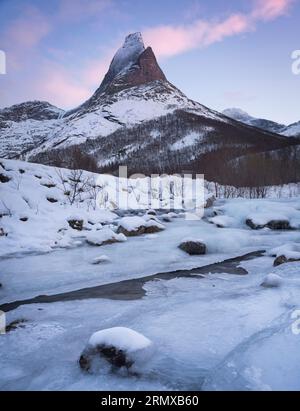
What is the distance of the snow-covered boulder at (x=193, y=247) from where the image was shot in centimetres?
737

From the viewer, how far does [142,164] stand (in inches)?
2549

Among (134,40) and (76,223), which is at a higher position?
(134,40)

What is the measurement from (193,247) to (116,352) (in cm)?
514

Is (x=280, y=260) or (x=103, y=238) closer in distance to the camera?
(x=280, y=260)

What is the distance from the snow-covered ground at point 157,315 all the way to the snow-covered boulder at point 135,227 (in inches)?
30.7

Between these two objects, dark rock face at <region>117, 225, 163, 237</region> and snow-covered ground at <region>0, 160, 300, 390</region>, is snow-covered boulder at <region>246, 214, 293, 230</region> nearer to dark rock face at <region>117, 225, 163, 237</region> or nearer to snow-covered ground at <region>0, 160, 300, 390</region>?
snow-covered ground at <region>0, 160, 300, 390</region>

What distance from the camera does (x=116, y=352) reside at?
241cm

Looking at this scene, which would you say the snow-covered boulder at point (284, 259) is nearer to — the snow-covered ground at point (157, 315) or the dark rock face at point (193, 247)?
the snow-covered ground at point (157, 315)

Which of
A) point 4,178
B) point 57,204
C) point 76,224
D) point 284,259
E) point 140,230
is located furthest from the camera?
point 57,204

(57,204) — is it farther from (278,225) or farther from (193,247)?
(278,225)

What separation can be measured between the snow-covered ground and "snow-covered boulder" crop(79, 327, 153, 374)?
0.21 feet

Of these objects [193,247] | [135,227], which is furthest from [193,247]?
[135,227]

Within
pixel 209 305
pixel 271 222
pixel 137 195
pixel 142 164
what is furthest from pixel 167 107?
pixel 209 305
